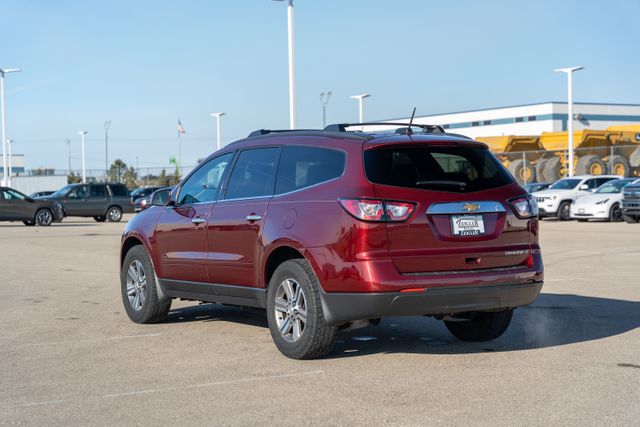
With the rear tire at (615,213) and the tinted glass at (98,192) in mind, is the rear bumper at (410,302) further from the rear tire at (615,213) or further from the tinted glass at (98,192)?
the tinted glass at (98,192)

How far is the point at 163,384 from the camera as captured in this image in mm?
6359

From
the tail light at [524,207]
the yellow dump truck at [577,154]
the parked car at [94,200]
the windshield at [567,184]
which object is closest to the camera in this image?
the tail light at [524,207]

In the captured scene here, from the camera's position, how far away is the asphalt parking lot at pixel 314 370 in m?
5.48

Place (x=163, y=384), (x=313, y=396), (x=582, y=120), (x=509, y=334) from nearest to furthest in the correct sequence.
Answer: (x=313, y=396)
(x=163, y=384)
(x=509, y=334)
(x=582, y=120)

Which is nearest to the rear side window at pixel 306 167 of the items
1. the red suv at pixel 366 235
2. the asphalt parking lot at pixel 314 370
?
the red suv at pixel 366 235

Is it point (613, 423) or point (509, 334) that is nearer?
point (613, 423)

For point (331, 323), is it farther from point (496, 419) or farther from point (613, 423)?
point (613, 423)

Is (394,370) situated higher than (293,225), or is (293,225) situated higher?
(293,225)

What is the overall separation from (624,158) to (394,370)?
3839cm

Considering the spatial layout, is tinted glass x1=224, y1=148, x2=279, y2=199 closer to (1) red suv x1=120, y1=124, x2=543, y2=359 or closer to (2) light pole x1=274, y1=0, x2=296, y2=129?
(1) red suv x1=120, y1=124, x2=543, y2=359

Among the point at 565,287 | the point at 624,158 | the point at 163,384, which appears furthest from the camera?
the point at 624,158

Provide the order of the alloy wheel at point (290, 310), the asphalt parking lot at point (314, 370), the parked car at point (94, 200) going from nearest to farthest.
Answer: the asphalt parking lot at point (314, 370)
the alloy wheel at point (290, 310)
the parked car at point (94, 200)

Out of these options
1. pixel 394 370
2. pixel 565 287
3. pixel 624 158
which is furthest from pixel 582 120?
pixel 394 370

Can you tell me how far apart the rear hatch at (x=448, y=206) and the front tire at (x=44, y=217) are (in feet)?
97.9
